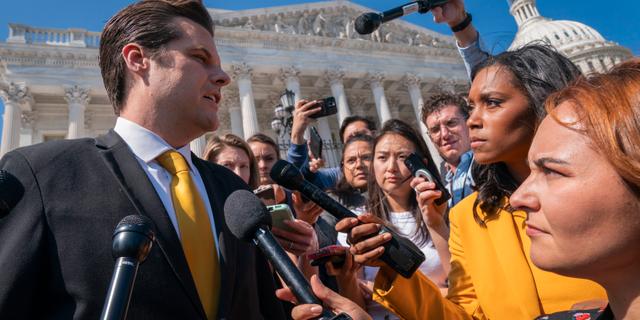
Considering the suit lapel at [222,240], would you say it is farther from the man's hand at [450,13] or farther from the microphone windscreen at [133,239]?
the man's hand at [450,13]

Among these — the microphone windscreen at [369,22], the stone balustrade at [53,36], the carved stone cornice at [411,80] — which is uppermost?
the stone balustrade at [53,36]

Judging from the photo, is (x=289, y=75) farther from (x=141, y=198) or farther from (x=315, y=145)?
(x=141, y=198)

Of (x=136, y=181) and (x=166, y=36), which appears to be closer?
(x=136, y=181)

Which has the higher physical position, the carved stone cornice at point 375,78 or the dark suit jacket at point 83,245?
the carved stone cornice at point 375,78

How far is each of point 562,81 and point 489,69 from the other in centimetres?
49

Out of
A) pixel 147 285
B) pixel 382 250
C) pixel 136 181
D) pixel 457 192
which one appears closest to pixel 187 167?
pixel 136 181

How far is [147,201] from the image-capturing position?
6.23ft

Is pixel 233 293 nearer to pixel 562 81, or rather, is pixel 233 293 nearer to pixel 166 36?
pixel 166 36

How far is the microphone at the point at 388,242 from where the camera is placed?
200cm

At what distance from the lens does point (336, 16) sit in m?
34.3

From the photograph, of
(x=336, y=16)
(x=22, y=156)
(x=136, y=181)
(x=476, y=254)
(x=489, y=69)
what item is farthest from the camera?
(x=336, y=16)

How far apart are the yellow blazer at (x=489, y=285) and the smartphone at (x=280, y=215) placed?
0.63 meters

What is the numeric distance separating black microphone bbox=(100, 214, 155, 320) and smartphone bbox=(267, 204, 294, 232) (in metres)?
1.03

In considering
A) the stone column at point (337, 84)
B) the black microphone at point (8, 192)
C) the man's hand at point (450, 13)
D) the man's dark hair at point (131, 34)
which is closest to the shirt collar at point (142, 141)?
the man's dark hair at point (131, 34)
